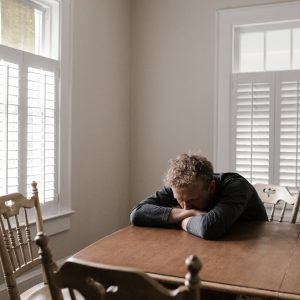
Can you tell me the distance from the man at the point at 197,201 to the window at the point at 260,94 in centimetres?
141

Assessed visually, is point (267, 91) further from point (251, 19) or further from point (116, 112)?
point (116, 112)

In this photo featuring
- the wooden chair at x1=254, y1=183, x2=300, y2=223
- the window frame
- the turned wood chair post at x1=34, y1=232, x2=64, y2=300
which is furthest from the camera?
the window frame

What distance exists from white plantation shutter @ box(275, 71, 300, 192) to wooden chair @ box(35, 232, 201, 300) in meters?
2.73

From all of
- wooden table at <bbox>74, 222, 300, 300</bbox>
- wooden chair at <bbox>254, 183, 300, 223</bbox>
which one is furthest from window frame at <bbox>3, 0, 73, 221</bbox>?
wooden chair at <bbox>254, 183, 300, 223</bbox>

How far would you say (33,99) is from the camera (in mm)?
2893

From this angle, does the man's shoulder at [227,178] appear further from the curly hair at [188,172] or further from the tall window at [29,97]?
the tall window at [29,97]

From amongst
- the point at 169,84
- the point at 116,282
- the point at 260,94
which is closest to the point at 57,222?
the point at 169,84

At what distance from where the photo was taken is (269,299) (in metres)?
1.33

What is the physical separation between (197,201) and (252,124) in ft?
5.60

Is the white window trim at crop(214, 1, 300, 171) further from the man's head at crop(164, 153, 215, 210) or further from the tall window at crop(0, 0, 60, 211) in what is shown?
the man's head at crop(164, 153, 215, 210)

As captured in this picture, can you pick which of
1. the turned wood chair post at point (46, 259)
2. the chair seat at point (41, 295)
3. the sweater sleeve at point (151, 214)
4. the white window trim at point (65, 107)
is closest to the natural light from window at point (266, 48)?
the white window trim at point (65, 107)

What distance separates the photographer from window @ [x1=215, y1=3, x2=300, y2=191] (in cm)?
353

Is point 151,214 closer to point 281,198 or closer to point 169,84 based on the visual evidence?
point 281,198

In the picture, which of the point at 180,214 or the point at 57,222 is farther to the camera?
the point at 57,222
